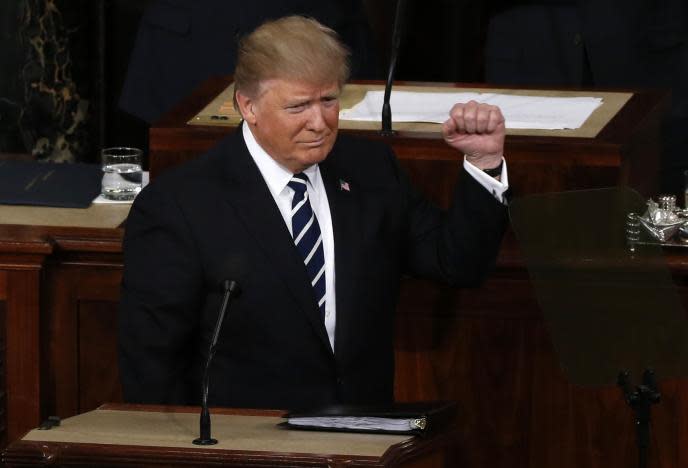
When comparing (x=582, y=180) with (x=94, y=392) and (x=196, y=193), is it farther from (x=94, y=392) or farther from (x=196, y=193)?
(x=94, y=392)

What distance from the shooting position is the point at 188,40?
19.5 feet

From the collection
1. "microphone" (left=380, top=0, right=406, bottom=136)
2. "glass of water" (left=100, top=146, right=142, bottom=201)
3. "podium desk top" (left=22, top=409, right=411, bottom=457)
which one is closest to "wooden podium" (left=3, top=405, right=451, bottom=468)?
"podium desk top" (left=22, top=409, right=411, bottom=457)

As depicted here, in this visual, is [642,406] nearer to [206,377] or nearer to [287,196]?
[206,377]

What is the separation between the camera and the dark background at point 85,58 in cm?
654

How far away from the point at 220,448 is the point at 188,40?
3.24m

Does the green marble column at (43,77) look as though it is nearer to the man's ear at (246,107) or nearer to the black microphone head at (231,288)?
the man's ear at (246,107)

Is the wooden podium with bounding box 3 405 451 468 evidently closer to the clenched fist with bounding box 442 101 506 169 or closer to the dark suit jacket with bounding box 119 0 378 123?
the clenched fist with bounding box 442 101 506 169

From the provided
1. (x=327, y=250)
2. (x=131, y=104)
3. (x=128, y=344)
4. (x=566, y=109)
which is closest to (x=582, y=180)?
(x=566, y=109)

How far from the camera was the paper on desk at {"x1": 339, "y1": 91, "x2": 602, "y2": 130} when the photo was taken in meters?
4.29

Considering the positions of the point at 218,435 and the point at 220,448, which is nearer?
the point at 220,448

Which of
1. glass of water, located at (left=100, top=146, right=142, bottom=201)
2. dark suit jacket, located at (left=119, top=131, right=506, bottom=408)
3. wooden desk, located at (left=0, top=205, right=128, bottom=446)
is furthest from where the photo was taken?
glass of water, located at (left=100, top=146, right=142, bottom=201)

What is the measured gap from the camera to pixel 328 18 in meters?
5.92

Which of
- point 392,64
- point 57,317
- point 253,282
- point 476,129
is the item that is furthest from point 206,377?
point 57,317

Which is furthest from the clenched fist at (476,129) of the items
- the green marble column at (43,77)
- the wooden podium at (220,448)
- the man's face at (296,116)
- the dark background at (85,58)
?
the green marble column at (43,77)
